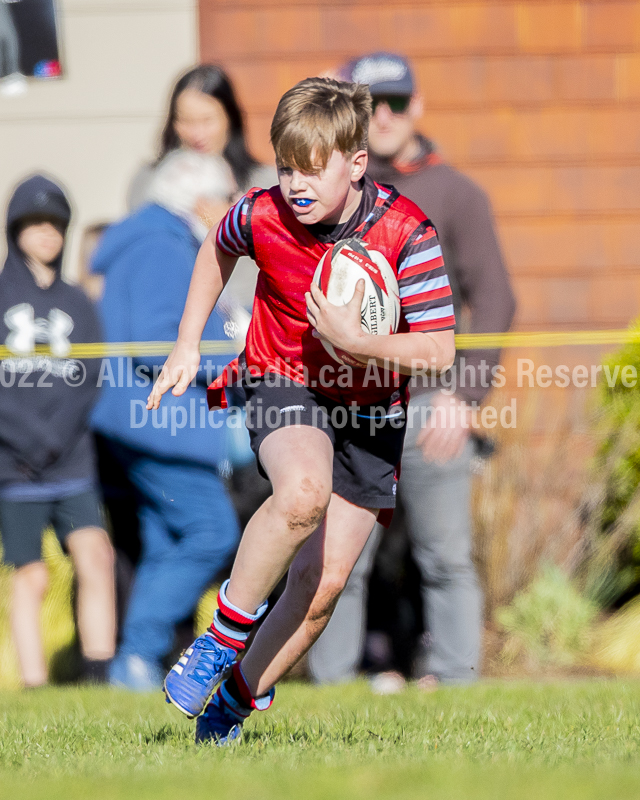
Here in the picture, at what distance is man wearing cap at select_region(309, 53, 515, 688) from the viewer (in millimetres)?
5250

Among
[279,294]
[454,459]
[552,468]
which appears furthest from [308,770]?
[552,468]

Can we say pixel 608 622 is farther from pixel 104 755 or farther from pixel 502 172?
pixel 104 755

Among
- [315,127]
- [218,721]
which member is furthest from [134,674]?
[315,127]

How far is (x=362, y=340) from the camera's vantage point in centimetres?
311

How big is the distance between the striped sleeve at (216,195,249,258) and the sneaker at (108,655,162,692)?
2.75m

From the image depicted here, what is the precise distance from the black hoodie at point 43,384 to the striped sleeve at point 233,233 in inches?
88.0

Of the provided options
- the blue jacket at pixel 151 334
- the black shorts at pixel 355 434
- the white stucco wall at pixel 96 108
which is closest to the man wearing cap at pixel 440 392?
the blue jacket at pixel 151 334

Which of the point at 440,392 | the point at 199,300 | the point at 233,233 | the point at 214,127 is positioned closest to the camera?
the point at 233,233

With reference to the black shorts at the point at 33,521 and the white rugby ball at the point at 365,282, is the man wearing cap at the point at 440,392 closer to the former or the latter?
the black shorts at the point at 33,521

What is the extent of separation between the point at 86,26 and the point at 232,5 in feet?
3.50

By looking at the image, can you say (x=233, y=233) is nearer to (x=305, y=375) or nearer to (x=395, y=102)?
(x=305, y=375)

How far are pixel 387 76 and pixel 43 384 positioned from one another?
238cm

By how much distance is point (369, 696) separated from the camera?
16.6 feet

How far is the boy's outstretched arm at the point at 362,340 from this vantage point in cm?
311
